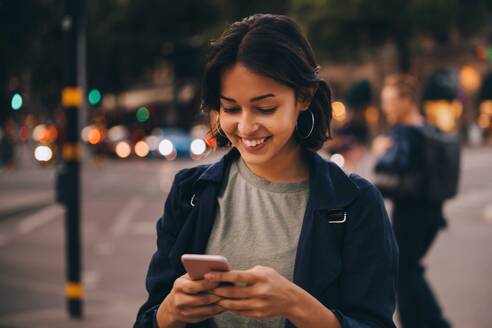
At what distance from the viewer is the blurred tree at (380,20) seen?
3023cm

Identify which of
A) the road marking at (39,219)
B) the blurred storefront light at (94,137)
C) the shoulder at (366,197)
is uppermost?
the shoulder at (366,197)

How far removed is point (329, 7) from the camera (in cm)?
3100

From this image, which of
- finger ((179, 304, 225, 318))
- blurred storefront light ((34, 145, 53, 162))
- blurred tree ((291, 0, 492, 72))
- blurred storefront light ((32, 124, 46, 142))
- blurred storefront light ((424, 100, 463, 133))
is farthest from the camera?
blurred storefront light ((424, 100, 463, 133))

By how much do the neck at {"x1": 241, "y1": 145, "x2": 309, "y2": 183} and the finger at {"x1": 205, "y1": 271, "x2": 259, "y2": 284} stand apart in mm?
444

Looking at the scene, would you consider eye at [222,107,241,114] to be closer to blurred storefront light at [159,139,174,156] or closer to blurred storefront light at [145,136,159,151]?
blurred storefront light at [159,139,174,156]

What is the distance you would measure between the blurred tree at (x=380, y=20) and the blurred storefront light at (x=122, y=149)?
381 inches

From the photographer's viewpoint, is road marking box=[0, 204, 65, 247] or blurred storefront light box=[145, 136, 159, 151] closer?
road marking box=[0, 204, 65, 247]

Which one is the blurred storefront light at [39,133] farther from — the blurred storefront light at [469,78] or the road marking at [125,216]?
the blurred storefront light at [469,78]

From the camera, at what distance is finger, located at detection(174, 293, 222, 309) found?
6.12 feet

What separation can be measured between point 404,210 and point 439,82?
4080cm

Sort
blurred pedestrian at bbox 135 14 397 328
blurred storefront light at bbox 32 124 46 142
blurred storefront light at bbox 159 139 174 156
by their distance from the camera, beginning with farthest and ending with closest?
blurred storefront light at bbox 32 124 46 142 < blurred storefront light at bbox 159 139 174 156 < blurred pedestrian at bbox 135 14 397 328

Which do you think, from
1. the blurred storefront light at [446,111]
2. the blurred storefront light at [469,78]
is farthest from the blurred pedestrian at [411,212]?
the blurred storefront light at [469,78]

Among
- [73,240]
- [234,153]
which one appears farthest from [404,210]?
[234,153]

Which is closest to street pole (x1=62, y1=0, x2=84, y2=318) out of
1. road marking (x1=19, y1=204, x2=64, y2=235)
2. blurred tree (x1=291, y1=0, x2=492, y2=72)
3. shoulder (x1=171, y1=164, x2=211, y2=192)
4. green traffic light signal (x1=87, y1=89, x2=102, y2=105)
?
shoulder (x1=171, y1=164, x2=211, y2=192)
